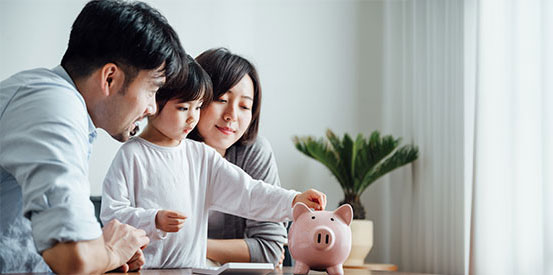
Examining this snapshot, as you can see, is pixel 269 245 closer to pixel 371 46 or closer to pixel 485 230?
pixel 485 230

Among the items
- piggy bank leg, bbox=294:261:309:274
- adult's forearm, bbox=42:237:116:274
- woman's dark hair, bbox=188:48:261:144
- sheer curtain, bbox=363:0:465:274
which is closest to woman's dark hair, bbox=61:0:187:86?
adult's forearm, bbox=42:237:116:274

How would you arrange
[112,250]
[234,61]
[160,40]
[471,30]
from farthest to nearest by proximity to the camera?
[471,30] → [234,61] → [160,40] → [112,250]

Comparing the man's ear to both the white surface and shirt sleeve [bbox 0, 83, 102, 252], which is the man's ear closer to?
shirt sleeve [bbox 0, 83, 102, 252]

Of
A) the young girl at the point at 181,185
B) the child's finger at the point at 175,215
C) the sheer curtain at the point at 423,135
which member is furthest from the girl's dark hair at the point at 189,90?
the sheer curtain at the point at 423,135

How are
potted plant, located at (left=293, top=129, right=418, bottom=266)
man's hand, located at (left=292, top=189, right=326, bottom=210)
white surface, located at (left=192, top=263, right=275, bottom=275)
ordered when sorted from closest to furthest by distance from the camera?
white surface, located at (left=192, top=263, right=275, bottom=275) < man's hand, located at (left=292, top=189, right=326, bottom=210) < potted plant, located at (left=293, top=129, right=418, bottom=266)

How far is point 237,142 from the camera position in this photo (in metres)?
1.99

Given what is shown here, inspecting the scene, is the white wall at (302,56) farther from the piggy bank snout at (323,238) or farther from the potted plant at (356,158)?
the piggy bank snout at (323,238)

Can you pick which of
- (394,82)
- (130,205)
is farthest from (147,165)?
(394,82)

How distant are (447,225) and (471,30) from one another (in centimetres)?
115

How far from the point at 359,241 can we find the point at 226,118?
6.59 ft

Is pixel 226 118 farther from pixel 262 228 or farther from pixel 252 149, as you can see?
pixel 262 228

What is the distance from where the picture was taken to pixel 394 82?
4273mm

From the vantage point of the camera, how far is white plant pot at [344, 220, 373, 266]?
3.58 metres

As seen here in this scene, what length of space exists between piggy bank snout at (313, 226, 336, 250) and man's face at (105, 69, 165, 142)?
44 cm
